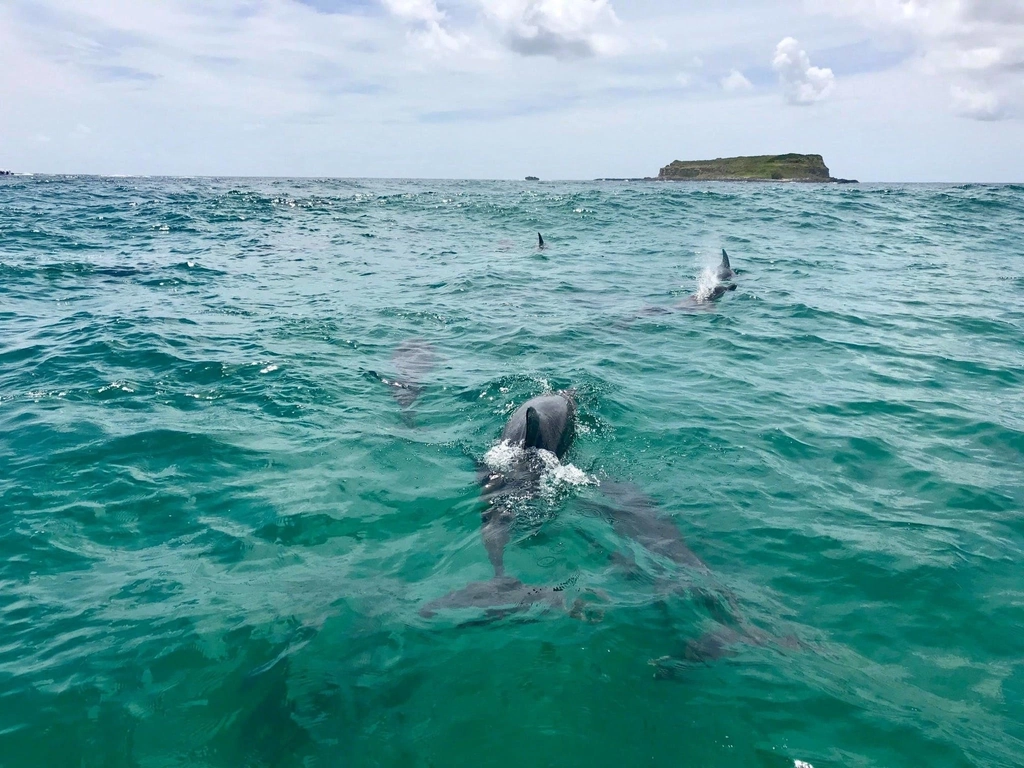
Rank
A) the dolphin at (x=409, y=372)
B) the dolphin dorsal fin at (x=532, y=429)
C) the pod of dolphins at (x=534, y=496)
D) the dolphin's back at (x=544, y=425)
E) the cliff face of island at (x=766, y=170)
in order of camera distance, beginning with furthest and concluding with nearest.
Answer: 1. the cliff face of island at (x=766, y=170)
2. the dolphin at (x=409, y=372)
3. the dolphin's back at (x=544, y=425)
4. the dolphin dorsal fin at (x=532, y=429)
5. the pod of dolphins at (x=534, y=496)

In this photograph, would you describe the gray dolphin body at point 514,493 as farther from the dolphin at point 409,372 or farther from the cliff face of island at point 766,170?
the cliff face of island at point 766,170

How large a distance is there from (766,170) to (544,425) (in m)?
170

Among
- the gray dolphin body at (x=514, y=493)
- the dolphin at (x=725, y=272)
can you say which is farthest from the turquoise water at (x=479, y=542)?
the dolphin at (x=725, y=272)

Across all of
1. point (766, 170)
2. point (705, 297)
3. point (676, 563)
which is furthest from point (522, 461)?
point (766, 170)

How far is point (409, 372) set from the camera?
48.4 feet

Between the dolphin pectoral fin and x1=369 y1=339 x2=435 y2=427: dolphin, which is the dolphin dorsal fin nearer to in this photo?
x1=369 y1=339 x2=435 y2=427: dolphin

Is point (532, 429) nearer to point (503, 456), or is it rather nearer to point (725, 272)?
point (503, 456)

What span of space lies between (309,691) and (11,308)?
19728 millimetres

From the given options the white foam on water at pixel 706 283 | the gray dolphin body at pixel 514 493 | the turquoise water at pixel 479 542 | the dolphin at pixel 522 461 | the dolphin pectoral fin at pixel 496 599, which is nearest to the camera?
the turquoise water at pixel 479 542

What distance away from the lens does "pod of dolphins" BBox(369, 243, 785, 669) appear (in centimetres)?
675

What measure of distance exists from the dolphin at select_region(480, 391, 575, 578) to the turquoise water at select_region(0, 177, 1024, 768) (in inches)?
10.9

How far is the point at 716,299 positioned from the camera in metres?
22.0

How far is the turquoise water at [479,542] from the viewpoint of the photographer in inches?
219

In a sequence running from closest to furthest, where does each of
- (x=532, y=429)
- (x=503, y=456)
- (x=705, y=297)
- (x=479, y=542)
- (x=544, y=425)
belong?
(x=479, y=542)
(x=532, y=429)
(x=544, y=425)
(x=503, y=456)
(x=705, y=297)
